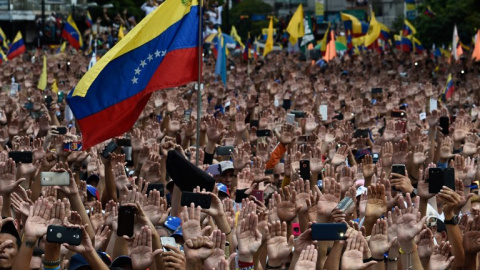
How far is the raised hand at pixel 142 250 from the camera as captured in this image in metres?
7.05

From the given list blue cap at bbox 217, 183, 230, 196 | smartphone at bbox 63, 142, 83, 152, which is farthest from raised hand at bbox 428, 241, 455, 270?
smartphone at bbox 63, 142, 83, 152

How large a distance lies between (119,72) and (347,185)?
2.16 metres

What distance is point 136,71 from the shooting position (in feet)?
33.9

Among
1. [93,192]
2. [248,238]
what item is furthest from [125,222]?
[93,192]

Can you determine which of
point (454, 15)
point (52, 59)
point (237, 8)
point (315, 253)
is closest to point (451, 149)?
point (315, 253)

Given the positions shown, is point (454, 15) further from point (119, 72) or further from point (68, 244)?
point (68, 244)

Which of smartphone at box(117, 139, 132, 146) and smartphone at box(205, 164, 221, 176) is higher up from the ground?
smartphone at box(205, 164, 221, 176)

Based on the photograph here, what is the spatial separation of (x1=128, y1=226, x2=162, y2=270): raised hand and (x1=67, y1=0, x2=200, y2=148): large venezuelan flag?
9.56 ft

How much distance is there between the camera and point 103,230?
8117 millimetres

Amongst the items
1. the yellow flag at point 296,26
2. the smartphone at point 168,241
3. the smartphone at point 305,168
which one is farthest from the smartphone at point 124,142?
the yellow flag at point 296,26

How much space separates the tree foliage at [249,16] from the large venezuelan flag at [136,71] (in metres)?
55.8

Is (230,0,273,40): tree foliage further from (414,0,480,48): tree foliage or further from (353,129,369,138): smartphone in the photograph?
(353,129,369,138): smartphone

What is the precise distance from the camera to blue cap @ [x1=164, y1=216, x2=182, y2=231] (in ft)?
27.5

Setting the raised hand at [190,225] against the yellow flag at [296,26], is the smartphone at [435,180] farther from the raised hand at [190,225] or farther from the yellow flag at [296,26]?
the yellow flag at [296,26]
